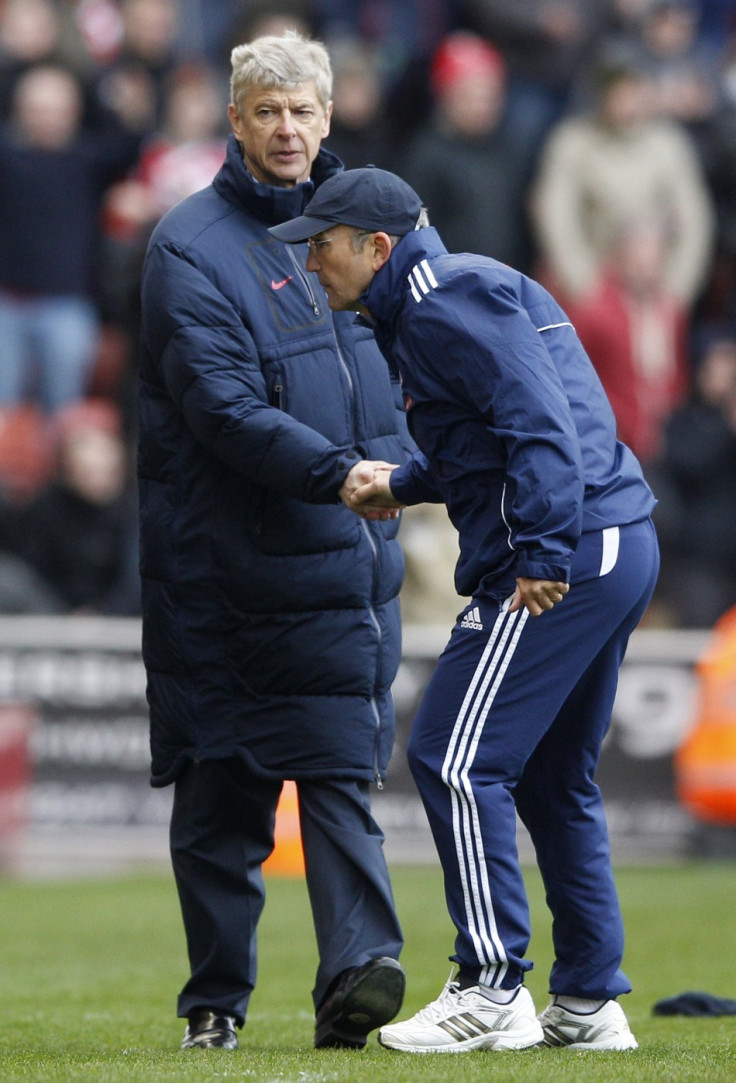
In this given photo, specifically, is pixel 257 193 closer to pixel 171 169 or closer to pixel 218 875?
pixel 218 875

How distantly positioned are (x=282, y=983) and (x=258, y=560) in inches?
93.4

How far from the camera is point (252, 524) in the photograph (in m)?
5.19

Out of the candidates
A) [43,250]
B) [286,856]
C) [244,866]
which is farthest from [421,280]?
[43,250]

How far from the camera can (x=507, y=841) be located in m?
4.70

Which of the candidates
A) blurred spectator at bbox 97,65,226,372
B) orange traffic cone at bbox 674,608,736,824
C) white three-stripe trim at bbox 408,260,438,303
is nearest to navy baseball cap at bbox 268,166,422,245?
white three-stripe trim at bbox 408,260,438,303

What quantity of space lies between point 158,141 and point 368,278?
325 inches

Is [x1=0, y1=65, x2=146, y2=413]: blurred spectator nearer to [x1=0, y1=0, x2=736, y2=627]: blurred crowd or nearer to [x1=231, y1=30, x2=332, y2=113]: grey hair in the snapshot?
[x1=0, y1=0, x2=736, y2=627]: blurred crowd

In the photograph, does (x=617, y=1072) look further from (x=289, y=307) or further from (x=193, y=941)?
(x=289, y=307)


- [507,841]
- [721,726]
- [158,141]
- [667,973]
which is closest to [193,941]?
[507,841]

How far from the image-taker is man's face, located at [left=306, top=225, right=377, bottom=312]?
4820mm

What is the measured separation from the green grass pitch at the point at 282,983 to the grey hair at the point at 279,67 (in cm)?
245

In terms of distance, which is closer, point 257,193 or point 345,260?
point 345,260

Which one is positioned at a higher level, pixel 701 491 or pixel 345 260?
pixel 345 260

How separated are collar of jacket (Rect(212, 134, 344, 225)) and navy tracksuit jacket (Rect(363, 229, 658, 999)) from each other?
22.1 inches
